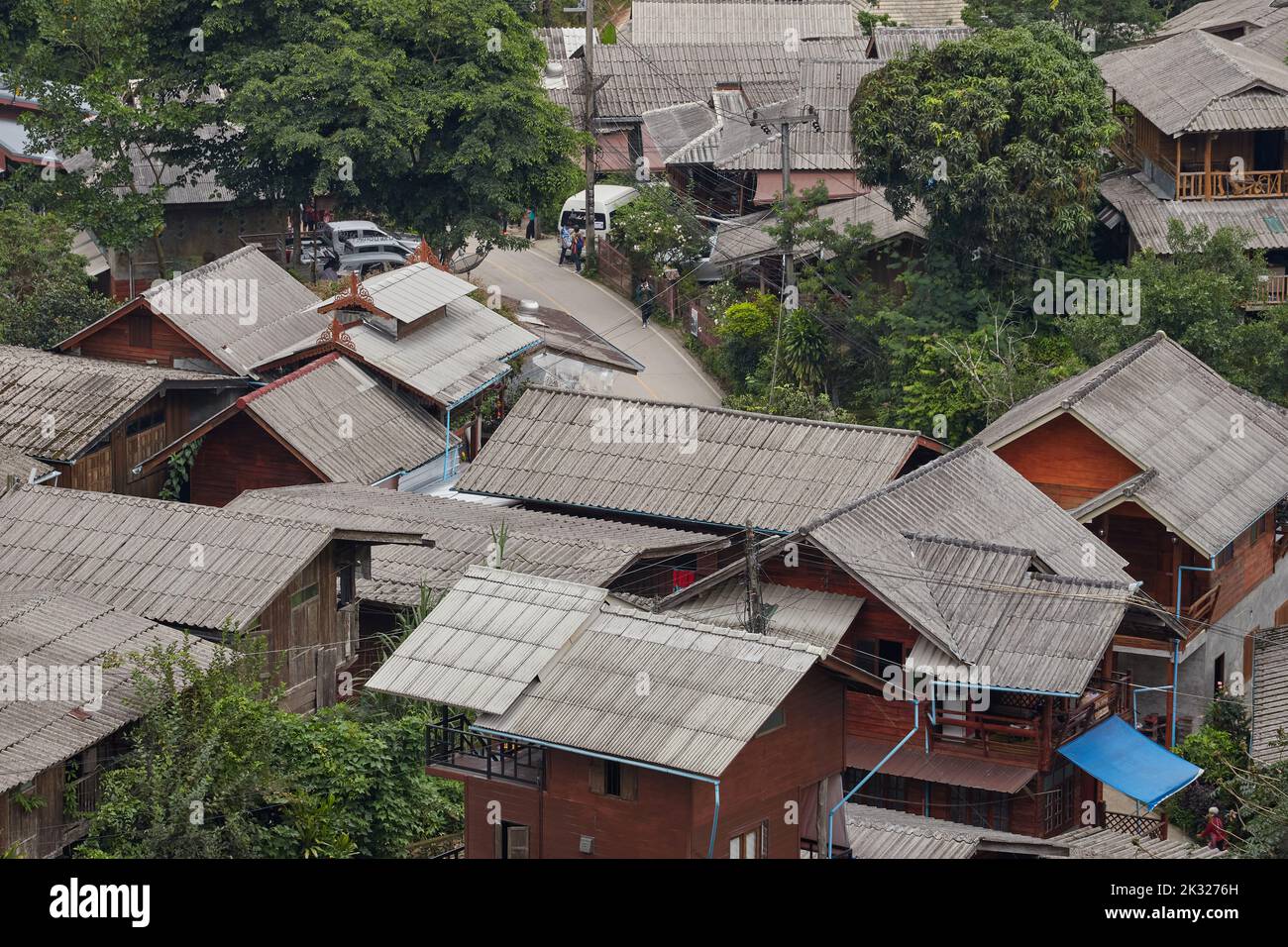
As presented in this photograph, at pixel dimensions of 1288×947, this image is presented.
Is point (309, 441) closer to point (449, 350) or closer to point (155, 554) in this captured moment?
point (449, 350)

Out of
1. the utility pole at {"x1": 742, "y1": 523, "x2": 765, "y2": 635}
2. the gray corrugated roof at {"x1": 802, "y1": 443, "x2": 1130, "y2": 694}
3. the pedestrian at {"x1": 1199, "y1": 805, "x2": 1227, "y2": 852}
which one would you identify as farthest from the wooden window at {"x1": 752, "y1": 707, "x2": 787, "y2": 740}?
the pedestrian at {"x1": 1199, "y1": 805, "x2": 1227, "y2": 852}

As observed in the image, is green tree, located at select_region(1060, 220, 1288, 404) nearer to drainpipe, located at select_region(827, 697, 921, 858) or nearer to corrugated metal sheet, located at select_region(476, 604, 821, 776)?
drainpipe, located at select_region(827, 697, 921, 858)

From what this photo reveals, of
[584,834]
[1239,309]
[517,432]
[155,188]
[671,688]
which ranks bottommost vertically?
[584,834]

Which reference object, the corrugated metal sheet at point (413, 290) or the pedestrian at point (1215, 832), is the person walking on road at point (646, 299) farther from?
the pedestrian at point (1215, 832)

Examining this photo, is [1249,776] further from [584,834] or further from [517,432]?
[517,432]

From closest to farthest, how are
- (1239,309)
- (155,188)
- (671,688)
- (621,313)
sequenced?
(671,688) < (1239,309) < (155,188) < (621,313)

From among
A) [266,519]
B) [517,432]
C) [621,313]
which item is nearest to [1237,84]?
[621,313]

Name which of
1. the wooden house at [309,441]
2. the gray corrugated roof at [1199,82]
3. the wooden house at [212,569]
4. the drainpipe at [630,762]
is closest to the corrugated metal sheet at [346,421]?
the wooden house at [309,441]
